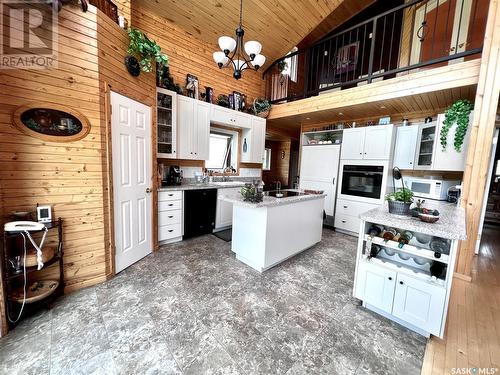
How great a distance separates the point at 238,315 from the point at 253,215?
1.09m

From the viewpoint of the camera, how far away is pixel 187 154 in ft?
12.2

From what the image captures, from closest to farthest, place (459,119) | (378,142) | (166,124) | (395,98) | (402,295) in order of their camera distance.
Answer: (402,295)
(459,119)
(395,98)
(166,124)
(378,142)

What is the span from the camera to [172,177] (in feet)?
12.1

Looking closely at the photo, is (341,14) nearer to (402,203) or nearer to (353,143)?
(353,143)

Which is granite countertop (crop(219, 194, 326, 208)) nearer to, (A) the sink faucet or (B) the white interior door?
(B) the white interior door

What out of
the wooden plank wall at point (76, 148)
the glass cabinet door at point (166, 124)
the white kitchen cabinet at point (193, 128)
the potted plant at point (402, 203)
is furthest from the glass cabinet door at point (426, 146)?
the wooden plank wall at point (76, 148)

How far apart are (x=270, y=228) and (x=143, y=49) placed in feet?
8.55

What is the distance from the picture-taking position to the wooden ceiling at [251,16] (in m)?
3.32

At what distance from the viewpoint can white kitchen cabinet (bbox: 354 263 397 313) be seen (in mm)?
1762

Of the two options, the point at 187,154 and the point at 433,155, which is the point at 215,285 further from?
the point at 433,155

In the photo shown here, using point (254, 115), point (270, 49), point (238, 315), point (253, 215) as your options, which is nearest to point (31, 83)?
point (253, 215)

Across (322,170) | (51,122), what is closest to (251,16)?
(322,170)

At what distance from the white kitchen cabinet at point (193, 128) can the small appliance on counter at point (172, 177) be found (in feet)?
0.99

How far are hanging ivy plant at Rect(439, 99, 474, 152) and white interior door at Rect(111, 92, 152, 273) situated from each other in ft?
13.5
